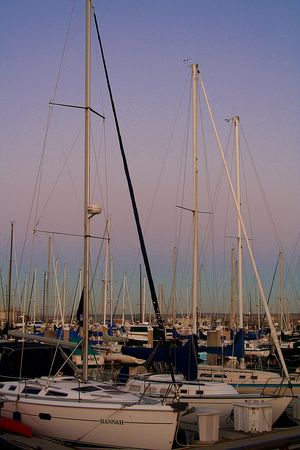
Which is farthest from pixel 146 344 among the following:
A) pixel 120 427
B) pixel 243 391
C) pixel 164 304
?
pixel 120 427

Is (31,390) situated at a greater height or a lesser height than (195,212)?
lesser

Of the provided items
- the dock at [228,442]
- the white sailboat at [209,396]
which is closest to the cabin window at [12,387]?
the dock at [228,442]

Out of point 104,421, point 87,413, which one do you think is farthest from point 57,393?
point 104,421

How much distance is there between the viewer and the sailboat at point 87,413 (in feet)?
46.1

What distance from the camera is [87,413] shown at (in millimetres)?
14477

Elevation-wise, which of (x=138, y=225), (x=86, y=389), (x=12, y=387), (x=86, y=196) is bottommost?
(x=12, y=387)

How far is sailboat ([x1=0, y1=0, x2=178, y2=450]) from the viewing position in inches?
553

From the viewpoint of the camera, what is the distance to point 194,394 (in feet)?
59.6

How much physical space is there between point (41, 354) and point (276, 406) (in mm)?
7951

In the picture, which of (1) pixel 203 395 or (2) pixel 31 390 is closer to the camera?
(2) pixel 31 390

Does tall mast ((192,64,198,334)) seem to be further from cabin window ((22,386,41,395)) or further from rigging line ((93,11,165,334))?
cabin window ((22,386,41,395))

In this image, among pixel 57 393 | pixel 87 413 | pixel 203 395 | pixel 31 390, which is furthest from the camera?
pixel 203 395

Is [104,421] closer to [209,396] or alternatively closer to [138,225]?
[209,396]

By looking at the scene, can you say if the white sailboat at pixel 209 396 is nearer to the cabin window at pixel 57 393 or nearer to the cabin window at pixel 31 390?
the cabin window at pixel 57 393
